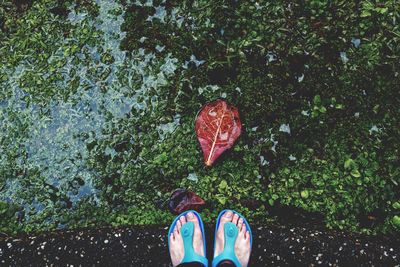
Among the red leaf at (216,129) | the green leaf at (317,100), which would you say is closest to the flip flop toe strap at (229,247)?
the red leaf at (216,129)

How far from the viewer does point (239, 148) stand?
2.82 m

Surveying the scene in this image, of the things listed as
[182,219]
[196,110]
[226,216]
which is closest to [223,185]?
[226,216]

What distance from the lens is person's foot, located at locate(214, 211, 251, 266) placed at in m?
2.66

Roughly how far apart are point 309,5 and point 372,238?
1438 millimetres

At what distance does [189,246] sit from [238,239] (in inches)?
11.4

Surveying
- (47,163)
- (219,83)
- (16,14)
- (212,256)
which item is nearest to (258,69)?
(219,83)

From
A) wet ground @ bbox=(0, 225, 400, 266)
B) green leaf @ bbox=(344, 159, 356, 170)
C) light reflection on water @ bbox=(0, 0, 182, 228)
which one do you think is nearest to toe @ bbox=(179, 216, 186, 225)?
wet ground @ bbox=(0, 225, 400, 266)

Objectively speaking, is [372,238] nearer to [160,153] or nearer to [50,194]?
[160,153]

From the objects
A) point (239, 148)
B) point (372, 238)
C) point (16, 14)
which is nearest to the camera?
point (372, 238)

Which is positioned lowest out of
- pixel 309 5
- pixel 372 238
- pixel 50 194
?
pixel 372 238

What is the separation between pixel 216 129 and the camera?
2.81 metres

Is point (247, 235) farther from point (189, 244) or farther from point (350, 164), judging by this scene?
point (350, 164)

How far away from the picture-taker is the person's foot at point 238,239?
266 centimetres

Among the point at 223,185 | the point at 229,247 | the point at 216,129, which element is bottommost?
the point at 229,247
